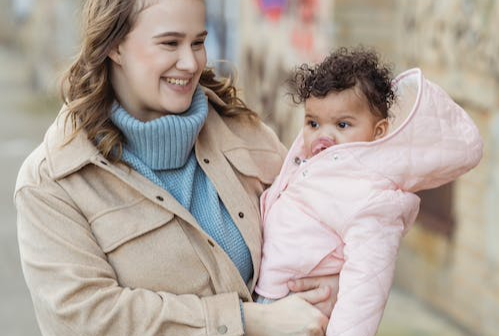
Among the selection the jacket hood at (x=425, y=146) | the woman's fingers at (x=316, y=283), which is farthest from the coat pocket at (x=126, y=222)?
the jacket hood at (x=425, y=146)

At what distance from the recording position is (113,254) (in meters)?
2.77

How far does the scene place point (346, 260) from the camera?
8.95 feet

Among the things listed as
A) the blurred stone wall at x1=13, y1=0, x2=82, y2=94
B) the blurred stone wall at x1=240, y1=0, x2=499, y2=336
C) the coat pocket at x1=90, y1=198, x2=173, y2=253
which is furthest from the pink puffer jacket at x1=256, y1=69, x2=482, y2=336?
the blurred stone wall at x1=13, y1=0, x2=82, y2=94

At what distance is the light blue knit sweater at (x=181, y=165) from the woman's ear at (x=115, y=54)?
0.13 metres

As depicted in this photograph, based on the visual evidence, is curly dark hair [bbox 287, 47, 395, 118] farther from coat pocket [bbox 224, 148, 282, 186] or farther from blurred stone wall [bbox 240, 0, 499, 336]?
blurred stone wall [bbox 240, 0, 499, 336]

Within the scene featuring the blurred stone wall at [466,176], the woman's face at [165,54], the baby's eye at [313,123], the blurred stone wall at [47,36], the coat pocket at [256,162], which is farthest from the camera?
the blurred stone wall at [47,36]

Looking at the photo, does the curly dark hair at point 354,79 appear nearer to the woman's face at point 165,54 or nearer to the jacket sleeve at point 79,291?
the woman's face at point 165,54

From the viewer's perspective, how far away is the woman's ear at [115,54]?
286 centimetres

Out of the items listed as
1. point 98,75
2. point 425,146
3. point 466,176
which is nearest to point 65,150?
point 98,75

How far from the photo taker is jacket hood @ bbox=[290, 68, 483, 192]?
2.78 meters

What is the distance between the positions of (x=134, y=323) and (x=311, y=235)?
1.73 ft

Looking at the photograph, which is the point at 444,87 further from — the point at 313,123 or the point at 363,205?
the point at 363,205

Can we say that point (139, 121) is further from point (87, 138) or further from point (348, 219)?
point (348, 219)

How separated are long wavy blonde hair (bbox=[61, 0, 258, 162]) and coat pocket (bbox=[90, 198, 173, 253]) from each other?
0.48 feet
